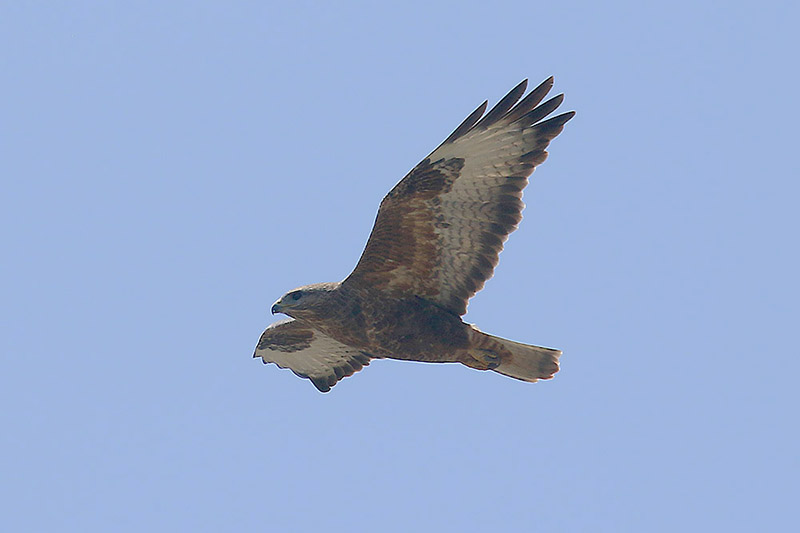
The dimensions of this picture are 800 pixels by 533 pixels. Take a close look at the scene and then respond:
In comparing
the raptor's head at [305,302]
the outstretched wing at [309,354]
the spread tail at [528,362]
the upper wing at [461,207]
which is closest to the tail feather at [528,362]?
the spread tail at [528,362]

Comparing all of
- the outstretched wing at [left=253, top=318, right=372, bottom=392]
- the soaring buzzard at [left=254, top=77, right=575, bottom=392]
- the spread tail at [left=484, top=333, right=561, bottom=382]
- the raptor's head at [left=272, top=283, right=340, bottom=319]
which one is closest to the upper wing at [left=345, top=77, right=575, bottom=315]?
the soaring buzzard at [left=254, top=77, right=575, bottom=392]

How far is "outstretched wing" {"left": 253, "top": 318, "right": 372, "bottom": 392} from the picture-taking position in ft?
43.1

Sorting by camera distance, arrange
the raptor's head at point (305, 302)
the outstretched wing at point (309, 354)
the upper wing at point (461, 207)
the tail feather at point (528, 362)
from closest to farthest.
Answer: the upper wing at point (461, 207) → the raptor's head at point (305, 302) → the tail feather at point (528, 362) → the outstretched wing at point (309, 354)

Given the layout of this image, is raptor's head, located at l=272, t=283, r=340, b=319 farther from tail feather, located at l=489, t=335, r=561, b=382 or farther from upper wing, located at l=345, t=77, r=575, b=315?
tail feather, located at l=489, t=335, r=561, b=382

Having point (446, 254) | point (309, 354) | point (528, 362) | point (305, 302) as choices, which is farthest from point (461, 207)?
point (309, 354)

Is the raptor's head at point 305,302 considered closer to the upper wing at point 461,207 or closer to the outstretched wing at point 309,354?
the upper wing at point 461,207

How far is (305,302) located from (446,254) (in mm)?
1420

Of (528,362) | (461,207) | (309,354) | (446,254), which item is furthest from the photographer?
(309,354)

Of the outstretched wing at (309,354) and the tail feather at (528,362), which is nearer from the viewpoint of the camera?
the tail feather at (528,362)

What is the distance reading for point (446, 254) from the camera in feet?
36.4

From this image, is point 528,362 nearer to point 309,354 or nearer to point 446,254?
point 446,254

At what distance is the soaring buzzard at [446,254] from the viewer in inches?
418

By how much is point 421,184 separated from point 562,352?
2.39m

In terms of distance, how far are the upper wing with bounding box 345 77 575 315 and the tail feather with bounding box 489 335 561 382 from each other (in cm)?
72
